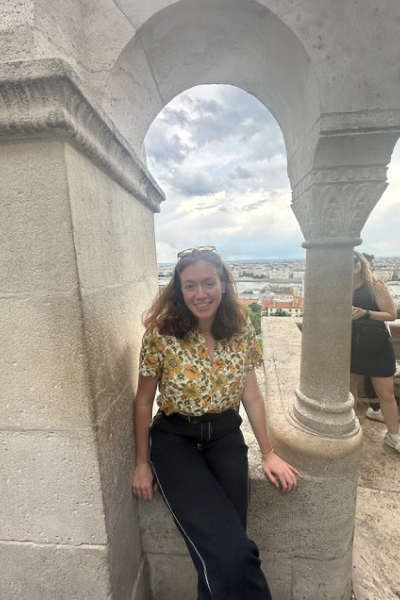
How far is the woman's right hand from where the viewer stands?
4.27 feet

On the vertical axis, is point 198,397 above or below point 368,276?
below

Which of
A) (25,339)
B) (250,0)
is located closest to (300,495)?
(25,339)

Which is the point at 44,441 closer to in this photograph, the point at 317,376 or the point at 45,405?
the point at 45,405

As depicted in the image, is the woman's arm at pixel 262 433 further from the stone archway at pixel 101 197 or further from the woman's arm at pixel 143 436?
the woman's arm at pixel 143 436

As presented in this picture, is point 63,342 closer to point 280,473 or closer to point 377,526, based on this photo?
point 280,473

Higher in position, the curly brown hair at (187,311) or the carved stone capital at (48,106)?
the carved stone capital at (48,106)

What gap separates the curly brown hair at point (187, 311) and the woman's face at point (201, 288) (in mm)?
29

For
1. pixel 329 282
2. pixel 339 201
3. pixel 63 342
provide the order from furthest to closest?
pixel 329 282
pixel 339 201
pixel 63 342

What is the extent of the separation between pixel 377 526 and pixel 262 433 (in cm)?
136

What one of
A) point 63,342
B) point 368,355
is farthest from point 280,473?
point 368,355

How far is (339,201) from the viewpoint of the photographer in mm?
1179

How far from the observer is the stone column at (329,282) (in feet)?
3.80

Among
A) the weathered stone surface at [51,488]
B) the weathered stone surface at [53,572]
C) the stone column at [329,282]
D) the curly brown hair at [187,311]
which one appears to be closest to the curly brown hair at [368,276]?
the stone column at [329,282]

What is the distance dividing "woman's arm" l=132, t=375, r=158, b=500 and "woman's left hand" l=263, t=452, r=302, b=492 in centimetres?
53
